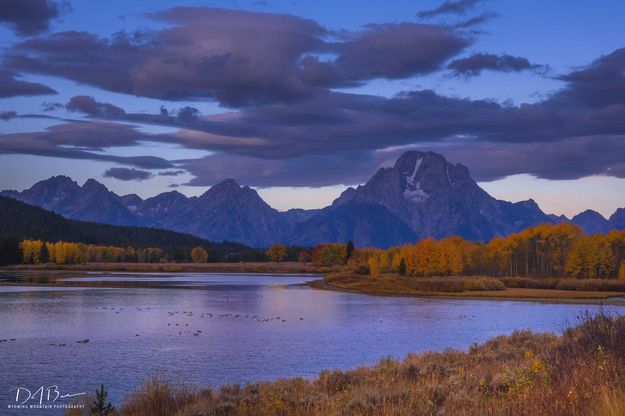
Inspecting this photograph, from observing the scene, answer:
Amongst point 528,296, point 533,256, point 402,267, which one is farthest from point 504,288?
point 402,267

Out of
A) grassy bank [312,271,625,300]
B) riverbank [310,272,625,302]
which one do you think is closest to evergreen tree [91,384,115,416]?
riverbank [310,272,625,302]

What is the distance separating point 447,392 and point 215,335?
108ft

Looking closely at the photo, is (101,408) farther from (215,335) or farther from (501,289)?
(501,289)

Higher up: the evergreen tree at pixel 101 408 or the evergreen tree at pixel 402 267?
the evergreen tree at pixel 101 408

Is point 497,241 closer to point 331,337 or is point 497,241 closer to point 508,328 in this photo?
point 508,328

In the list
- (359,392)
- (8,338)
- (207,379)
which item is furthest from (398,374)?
(8,338)

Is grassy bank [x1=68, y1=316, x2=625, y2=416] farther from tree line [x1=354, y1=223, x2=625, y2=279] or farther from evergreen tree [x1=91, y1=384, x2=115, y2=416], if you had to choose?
tree line [x1=354, y1=223, x2=625, y2=279]

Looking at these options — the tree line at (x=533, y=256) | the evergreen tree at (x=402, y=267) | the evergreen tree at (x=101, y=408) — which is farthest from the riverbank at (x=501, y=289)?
the evergreen tree at (x=101, y=408)

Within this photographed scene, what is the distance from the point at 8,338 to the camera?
1822 inches

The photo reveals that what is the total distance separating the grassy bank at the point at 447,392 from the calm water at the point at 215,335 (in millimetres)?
5975

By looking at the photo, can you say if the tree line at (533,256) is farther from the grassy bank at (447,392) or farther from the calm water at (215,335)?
the grassy bank at (447,392)

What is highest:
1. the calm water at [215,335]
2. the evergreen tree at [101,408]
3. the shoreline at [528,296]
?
the evergreen tree at [101,408]

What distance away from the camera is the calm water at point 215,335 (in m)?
33.9

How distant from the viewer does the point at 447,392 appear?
20.8 metres
